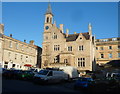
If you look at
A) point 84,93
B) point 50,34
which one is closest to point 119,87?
point 84,93

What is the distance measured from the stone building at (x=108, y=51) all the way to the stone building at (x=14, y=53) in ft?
82.9

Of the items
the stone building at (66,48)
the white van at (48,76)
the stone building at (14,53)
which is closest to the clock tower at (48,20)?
the stone building at (66,48)

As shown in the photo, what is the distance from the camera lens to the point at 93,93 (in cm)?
1366

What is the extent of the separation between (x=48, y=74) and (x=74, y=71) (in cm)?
934

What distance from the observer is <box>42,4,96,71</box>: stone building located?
39.5 meters

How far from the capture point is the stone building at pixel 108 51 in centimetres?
5494

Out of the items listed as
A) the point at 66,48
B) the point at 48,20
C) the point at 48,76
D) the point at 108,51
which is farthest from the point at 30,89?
the point at 108,51

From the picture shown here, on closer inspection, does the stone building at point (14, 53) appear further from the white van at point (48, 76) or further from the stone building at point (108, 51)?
the stone building at point (108, 51)

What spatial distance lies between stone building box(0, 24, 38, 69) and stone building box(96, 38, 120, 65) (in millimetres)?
25276

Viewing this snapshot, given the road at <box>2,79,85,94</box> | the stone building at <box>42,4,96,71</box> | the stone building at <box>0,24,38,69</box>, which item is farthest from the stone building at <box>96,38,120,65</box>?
the road at <box>2,79,85,94</box>

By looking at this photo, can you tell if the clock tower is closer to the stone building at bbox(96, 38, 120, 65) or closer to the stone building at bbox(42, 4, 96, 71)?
the stone building at bbox(42, 4, 96, 71)

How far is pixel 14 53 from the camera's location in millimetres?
44531

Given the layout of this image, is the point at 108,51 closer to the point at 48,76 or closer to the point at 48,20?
the point at 48,20

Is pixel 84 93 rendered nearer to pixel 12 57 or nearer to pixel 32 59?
pixel 12 57
